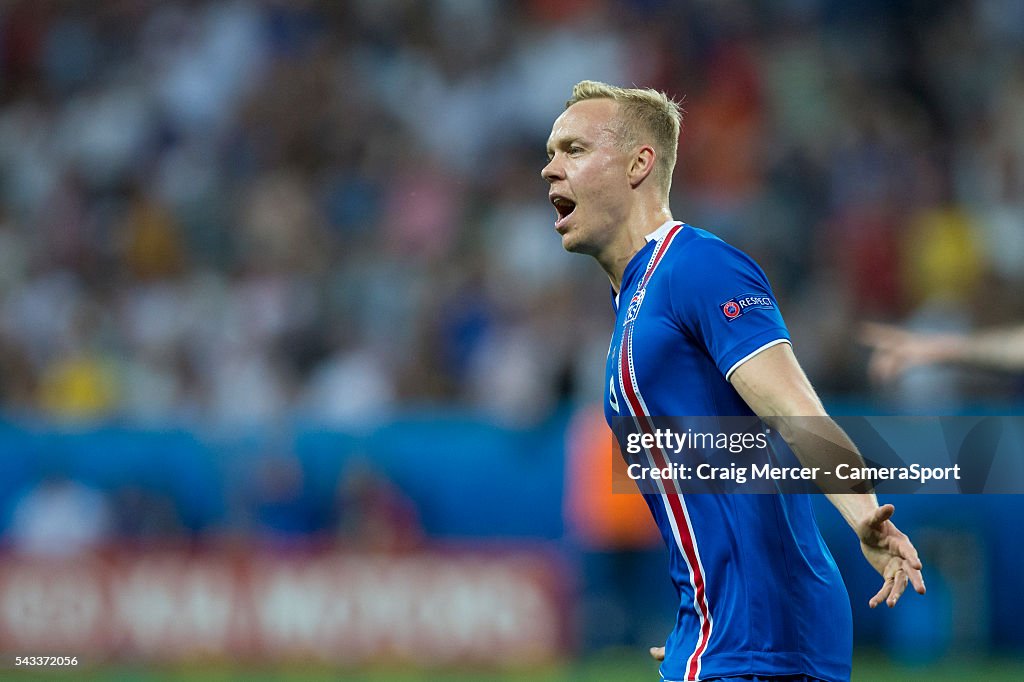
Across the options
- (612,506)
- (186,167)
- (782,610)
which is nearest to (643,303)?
(782,610)

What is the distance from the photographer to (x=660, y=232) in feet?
15.0

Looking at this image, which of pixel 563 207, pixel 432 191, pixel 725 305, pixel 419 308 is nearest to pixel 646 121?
pixel 563 207

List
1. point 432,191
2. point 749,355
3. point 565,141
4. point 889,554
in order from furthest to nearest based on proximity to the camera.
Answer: point 432,191 < point 565,141 < point 749,355 < point 889,554

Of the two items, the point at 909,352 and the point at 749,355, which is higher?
the point at 909,352

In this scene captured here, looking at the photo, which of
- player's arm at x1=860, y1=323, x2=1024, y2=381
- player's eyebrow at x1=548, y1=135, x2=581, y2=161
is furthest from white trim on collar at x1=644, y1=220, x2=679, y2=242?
player's arm at x1=860, y1=323, x2=1024, y2=381

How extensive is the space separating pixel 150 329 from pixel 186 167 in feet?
7.44

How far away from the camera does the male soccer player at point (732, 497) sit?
3.95 metres

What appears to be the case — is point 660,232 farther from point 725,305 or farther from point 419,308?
point 419,308

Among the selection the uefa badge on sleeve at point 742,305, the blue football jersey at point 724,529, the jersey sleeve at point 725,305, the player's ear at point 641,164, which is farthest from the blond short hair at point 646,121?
the uefa badge on sleeve at point 742,305

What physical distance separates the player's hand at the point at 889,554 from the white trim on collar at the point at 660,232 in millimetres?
1156

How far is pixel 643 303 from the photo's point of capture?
436 cm

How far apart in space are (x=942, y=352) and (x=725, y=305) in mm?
2223

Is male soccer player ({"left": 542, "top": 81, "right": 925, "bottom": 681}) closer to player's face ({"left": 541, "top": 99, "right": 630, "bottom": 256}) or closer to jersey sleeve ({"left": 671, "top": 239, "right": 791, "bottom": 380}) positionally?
jersey sleeve ({"left": 671, "top": 239, "right": 791, "bottom": 380})

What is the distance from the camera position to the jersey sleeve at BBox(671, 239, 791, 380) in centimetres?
402
